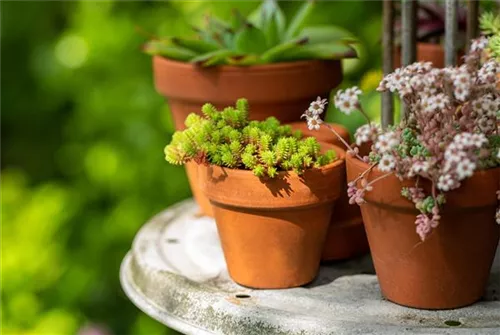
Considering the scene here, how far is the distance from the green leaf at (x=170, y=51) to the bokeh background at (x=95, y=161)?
78 cm

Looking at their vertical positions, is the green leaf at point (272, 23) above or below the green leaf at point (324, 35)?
above

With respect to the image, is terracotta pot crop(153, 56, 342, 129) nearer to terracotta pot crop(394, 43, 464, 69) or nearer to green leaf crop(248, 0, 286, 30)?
green leaf crop(248, 0, 286, 30)

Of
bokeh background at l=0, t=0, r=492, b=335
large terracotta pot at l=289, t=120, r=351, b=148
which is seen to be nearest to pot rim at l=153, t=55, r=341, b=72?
large terracotta pot at l=289, t=120, r=351, b=148

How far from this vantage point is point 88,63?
9.52ft

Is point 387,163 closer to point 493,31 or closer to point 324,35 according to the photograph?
point 493,31

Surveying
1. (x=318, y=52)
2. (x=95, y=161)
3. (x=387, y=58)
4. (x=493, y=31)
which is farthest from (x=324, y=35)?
(x=95, y=161)

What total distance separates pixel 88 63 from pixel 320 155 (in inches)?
65.6

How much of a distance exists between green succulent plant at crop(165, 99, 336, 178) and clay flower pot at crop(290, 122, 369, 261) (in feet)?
0.50

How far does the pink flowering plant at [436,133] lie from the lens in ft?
3.77

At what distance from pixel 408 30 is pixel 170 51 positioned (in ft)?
1.44

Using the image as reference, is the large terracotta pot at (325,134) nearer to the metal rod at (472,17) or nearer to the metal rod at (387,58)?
the metal rod at (387,58)

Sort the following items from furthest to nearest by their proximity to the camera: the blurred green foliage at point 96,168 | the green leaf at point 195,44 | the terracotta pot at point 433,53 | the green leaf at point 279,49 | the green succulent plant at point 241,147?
the blurred green foliage at point 96,168, the terracotta pot at point 433,53, the green leaf at point 195,44, the green leaf at point 279,49, the green succulent plant at point 241,147

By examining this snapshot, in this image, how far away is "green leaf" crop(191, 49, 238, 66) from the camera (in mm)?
1604

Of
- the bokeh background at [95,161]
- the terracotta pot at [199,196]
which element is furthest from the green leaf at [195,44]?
the bokeh background at [95,161]
